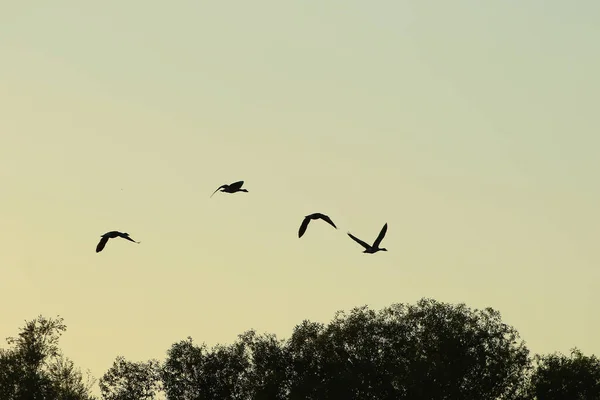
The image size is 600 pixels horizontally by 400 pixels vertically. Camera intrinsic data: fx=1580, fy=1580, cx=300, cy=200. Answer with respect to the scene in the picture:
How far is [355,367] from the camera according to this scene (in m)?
115

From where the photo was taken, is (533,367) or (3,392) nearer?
(3,392)

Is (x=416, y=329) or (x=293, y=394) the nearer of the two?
(x=293, y=394)

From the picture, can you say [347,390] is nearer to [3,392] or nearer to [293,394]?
[293,394]

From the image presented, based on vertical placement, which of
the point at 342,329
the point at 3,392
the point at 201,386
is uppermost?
the point at 342,329

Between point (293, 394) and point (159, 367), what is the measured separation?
14365 millimetres

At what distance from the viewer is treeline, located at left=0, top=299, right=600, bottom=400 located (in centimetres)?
11394

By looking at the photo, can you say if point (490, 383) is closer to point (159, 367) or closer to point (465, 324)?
point (465, 324)

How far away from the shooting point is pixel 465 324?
4779 inches

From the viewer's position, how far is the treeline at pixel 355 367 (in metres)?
114

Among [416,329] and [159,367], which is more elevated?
[416,329]

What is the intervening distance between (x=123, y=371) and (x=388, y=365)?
834 inches

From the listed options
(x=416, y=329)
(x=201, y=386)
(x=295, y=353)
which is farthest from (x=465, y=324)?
(x=201, y=386)

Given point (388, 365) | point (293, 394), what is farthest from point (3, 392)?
point (388, 365)

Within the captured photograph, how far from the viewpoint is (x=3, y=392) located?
113000mm
